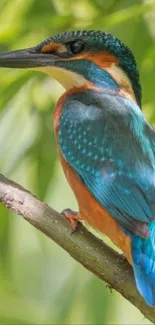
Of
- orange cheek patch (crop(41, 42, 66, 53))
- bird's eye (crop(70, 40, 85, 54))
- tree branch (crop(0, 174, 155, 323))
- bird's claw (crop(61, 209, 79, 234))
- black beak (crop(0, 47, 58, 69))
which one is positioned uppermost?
bird's eye (crop(70, 40, 85, 54))

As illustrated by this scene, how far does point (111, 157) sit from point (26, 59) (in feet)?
1.37

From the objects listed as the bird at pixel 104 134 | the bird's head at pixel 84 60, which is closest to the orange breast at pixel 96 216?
the bird at pixel 104 134

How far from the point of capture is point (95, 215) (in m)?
3.03

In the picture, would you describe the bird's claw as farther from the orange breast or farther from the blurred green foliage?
the blurred green foliage

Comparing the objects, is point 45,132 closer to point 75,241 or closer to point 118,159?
point 118,159

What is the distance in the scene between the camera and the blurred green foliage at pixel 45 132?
11.0ft

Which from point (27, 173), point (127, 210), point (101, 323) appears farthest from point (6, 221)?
point (127, 210)

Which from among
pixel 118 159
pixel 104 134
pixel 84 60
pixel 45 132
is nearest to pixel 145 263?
pixel 118 159

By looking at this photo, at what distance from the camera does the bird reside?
2.92 metres

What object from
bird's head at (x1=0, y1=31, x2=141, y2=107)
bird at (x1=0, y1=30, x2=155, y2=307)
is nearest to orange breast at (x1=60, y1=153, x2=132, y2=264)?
bird at (x1=0, y1=30, x2=155, y2=307)

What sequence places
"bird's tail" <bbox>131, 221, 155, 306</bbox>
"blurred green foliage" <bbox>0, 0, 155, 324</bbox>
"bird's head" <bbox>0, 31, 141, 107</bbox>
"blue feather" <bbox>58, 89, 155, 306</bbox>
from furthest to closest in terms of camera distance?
1. "blurred green foliage" <bbox>0, 0, 155, 324</bbox>
2. "bird's head" <bbox>0, 31, 141, 107</bbox>
3. "blue feather" <bbox>58, 89, 155, 306</bbox>
4. "bird's tail" <bbox>131, 221, 155, 306</bbox>

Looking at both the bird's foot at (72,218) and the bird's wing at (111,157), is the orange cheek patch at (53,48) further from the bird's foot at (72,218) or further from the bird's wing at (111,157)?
the bird's foot at (72,218)

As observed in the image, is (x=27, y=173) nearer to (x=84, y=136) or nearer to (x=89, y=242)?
(x=84, y=136)

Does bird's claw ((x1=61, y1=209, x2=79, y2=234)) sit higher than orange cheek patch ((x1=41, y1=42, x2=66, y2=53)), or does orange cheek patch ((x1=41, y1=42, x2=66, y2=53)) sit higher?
orange cheek patch ((x1=41, y1=42, x2=66, y2=53))
